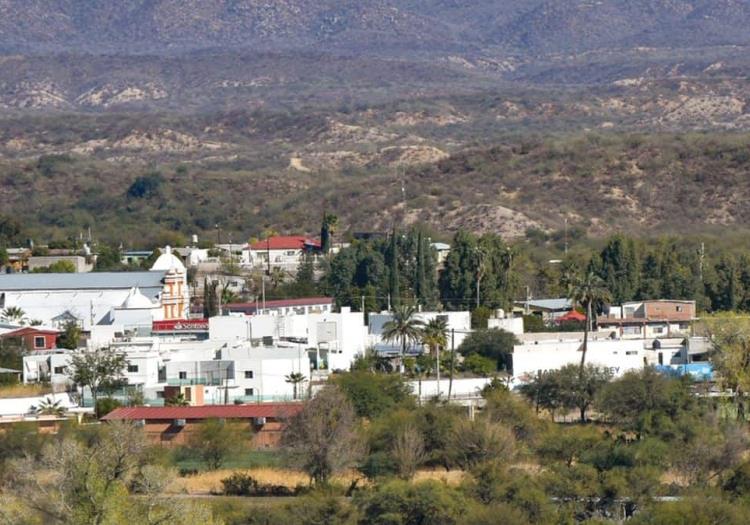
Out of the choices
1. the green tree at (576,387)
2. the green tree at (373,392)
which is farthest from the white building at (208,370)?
the green tree at (576,387)

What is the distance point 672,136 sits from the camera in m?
150

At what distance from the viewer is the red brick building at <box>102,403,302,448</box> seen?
187ft

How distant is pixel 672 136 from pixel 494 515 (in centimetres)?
11127

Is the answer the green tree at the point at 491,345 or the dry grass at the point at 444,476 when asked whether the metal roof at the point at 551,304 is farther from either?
the dry grass at the point at 444,476

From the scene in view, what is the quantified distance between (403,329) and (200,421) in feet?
45.6

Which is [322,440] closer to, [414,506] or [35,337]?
[414,506]

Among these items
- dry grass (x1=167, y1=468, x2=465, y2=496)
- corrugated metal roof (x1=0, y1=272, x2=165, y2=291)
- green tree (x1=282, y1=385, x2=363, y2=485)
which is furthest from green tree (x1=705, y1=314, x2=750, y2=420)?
corrugated metal roof (x1=0, y1=272, x2=165, y2=291)

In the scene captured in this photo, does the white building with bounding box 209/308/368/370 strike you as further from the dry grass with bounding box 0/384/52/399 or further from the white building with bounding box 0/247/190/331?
the dry grass with bounding box 0/384/52/399

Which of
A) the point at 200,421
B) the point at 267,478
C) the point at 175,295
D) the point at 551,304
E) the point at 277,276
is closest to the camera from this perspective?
the point at 267,478

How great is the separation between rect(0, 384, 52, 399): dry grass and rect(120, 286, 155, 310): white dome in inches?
473

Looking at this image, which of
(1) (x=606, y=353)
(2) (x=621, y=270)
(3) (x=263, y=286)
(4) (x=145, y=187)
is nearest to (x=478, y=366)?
(1) (x=606, y=353)

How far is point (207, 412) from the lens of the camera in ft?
191

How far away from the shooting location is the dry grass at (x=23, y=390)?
Answer: 2475 inches

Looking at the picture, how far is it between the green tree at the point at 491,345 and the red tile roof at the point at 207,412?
1317cm
